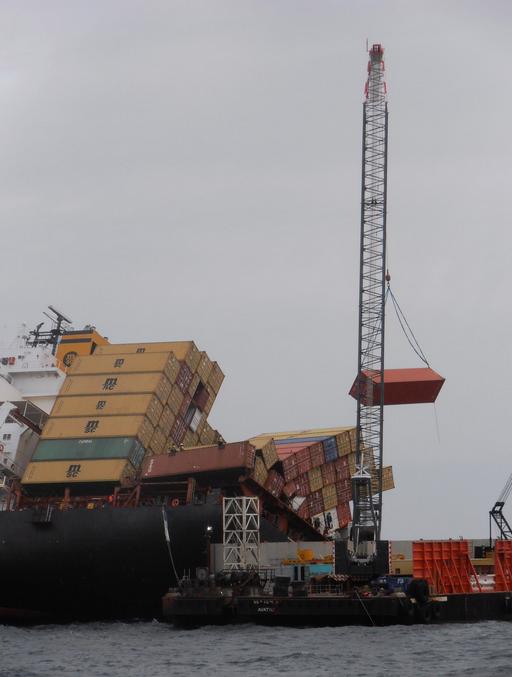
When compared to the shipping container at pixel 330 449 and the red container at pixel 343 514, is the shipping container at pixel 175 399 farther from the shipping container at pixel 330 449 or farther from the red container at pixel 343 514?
the red container at pixel 343 514

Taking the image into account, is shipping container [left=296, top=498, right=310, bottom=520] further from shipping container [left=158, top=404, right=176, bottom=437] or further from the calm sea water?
the calm sea water

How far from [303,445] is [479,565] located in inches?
570

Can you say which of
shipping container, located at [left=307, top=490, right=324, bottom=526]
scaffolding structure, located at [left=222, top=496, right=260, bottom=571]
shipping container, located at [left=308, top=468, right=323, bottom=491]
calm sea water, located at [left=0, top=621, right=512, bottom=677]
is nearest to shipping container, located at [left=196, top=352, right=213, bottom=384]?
shipping container, located at [left=308, top=468, right=323, bottom=491]

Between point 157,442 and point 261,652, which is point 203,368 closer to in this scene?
point 157,442

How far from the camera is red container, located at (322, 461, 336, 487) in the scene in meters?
56.2

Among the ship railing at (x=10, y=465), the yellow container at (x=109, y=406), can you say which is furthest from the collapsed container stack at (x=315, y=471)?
the ship railing at (x=10, y=465)

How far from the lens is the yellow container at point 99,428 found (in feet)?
156

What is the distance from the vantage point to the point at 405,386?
57.0 metres

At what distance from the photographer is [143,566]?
137 ft

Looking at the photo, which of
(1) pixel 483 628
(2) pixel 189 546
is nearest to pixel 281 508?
(2) pixel 189 546

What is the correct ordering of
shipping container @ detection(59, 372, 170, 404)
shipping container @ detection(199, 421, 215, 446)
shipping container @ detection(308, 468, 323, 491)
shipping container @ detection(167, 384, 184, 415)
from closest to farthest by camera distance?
shipping container @ detection(59, 372, 170, 404), shipping container @ detection(167, 384, 184, 415), shipping container @ detection(308, 468, 323, 491), shipping container @ detection(199, 421, 215, 446)

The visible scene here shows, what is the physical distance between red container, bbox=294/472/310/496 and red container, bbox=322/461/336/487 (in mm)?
2150

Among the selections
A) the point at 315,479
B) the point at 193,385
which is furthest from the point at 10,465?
the point at 315,479

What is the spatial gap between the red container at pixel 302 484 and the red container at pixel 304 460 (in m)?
0.78
